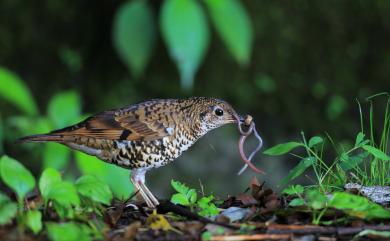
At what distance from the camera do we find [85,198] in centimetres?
362

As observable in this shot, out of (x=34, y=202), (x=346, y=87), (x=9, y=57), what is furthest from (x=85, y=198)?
(x=346, y=87)

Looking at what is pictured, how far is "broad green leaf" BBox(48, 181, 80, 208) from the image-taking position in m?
3.23

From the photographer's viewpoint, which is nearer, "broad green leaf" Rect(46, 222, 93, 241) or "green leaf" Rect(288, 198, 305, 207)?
"broad green leaf" Rect(46, 222, 93, 241)

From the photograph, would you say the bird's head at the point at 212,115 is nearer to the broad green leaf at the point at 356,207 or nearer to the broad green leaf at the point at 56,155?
the broad green leaf at the point at 56,155

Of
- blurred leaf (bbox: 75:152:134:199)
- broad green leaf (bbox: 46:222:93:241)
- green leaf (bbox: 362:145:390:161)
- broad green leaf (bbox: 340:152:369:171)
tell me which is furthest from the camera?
blurred leaf (bbox: 75:152:134:199)

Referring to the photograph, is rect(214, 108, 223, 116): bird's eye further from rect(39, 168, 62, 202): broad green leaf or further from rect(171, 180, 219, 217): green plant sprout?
rect(39, 168, 62, 202): broad green leaf

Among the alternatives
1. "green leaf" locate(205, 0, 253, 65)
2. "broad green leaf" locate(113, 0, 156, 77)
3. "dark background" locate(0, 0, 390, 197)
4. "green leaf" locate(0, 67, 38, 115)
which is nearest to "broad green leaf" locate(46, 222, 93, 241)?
"green leaf" locate(0, 67, 38, 115)

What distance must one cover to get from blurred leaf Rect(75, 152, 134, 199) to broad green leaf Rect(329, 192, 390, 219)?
228 cm

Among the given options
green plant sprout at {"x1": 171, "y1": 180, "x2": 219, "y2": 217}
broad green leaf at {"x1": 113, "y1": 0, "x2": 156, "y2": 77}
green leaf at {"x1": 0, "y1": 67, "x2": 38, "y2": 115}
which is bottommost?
green plant sprout at {"x1": 171, "y1": 180, "x2": 219, "y2": 217}

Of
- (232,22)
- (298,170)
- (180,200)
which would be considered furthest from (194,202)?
(232,22)

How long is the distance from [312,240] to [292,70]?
13.8ft

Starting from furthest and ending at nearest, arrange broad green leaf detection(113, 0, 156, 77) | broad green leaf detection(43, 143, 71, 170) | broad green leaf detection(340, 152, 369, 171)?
broad green leaf detection(113, 0, 156, 77) < broad green leaf detection(43, 143, 71, 170) < broad green leaf detection(340, 152, 369, 171)

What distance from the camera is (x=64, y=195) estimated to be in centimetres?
Result: 324

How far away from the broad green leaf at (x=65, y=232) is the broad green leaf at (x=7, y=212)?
0.15 m
